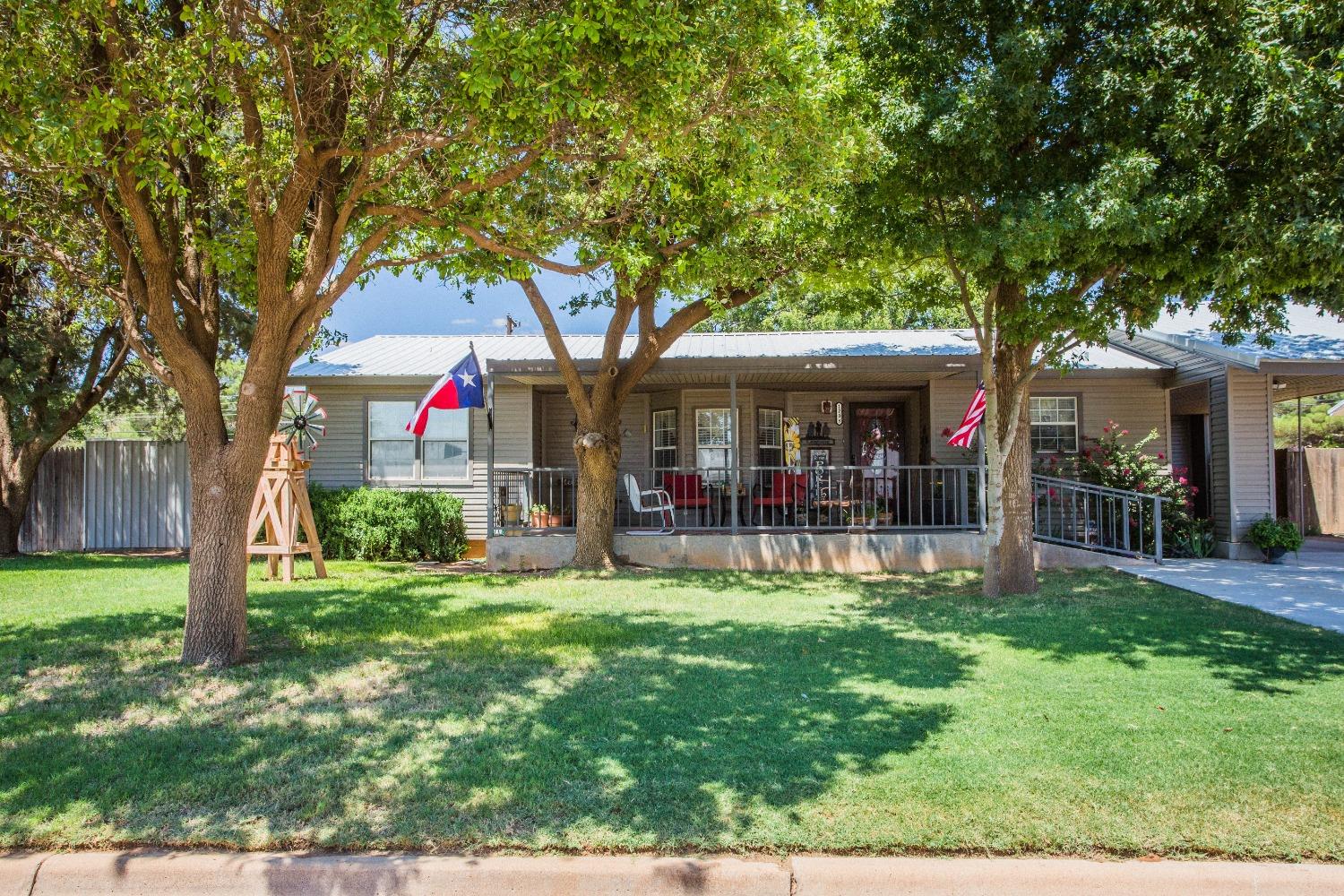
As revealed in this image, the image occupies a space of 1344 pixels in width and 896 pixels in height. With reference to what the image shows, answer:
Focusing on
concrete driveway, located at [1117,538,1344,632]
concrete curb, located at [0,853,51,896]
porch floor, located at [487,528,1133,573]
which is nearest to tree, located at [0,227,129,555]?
porch floor, located at [487,528,1133,573]

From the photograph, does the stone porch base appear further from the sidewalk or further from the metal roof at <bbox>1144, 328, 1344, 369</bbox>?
the sidewalk

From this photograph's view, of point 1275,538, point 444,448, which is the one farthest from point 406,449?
point 1275,538

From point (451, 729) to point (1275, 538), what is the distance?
40.3 feet

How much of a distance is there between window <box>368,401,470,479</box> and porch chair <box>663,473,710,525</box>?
3.86 meters

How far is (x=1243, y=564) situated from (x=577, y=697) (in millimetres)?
10681

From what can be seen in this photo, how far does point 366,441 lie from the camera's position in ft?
50.2

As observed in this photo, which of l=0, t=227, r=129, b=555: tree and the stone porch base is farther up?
l=0, t=227, r=129, b=555: tree

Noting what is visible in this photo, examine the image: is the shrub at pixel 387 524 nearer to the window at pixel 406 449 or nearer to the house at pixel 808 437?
the house at pixel 808 437

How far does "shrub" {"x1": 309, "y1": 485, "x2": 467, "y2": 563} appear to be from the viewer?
555 inches

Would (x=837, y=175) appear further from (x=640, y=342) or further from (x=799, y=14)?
(x=640, y=342)

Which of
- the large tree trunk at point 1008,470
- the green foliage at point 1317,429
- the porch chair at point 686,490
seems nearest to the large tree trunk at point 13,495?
the porch chair at point 686,490

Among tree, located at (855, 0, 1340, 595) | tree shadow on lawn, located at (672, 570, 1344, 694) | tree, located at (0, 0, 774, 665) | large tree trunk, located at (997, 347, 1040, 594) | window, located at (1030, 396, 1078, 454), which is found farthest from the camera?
window, located at (1030, 396, 1078, 454)

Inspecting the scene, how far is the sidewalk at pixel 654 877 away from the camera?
331cm

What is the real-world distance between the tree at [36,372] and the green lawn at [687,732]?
637 centimetres
